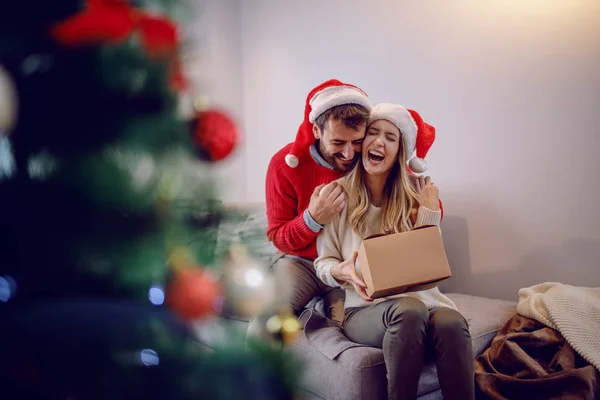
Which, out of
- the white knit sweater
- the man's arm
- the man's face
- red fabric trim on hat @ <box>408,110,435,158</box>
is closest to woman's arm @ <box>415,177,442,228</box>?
the white knit sweater

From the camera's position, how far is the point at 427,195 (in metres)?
1.45

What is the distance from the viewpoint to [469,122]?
2.04 m

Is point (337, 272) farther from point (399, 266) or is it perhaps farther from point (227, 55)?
point (227, 55)

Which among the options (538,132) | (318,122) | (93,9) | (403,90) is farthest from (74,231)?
(403,90)

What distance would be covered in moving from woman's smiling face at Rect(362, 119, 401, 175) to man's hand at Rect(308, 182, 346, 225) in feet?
0.38

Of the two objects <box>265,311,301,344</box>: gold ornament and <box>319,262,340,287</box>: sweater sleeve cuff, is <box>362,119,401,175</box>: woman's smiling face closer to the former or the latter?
<box>319,262,340,287</box>: sweater sleeve cuff

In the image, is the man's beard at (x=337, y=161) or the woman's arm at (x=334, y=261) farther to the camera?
the man's beard at (x=337, y=161)

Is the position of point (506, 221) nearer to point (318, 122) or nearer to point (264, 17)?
point (318, 122)

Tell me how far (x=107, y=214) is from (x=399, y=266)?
841mm

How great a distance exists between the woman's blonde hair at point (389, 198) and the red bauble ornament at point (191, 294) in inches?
36.6

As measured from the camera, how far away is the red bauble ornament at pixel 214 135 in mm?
491

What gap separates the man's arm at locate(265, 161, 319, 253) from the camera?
1.58m

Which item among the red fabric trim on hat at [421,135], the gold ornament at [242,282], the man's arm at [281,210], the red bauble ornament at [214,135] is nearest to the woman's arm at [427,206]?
the red fabric trim on hat at [421,135]

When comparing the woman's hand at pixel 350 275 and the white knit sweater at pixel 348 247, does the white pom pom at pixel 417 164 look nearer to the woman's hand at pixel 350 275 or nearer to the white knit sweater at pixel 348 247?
the white knit sweater at pixel 348 247
